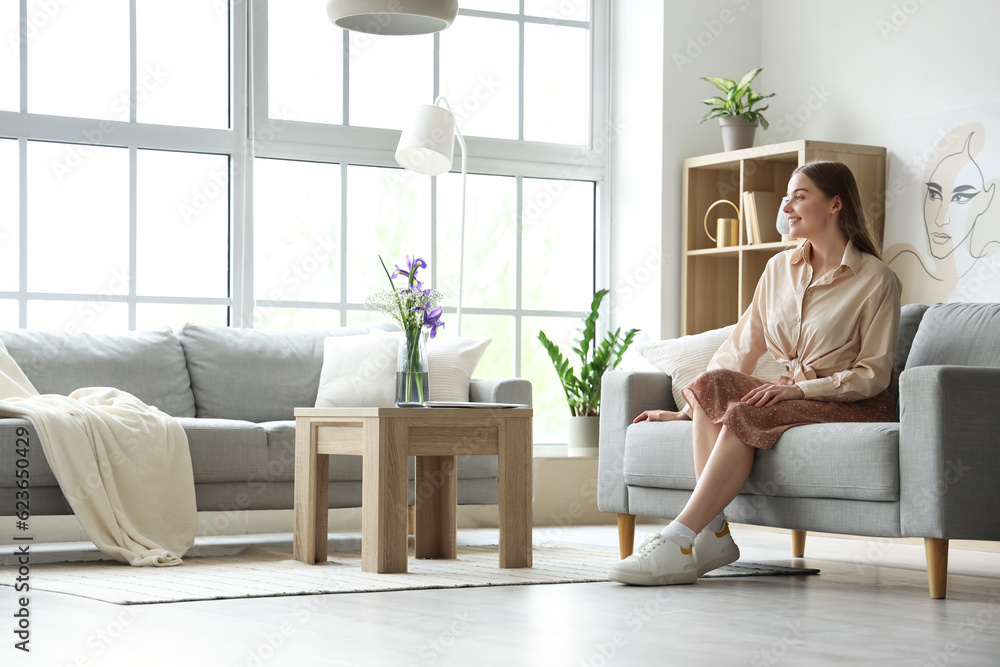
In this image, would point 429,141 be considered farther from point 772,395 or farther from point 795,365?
point 772,395

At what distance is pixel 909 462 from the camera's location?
8.80 feet

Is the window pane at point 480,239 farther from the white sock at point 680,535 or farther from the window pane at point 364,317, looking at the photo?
the white sock at point 680,535

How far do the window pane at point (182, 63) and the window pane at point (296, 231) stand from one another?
34cm

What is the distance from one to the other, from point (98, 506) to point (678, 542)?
1620 millimetres

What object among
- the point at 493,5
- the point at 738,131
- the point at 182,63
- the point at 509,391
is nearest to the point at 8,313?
the point at 182,63

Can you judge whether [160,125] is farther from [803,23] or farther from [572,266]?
[803,23]

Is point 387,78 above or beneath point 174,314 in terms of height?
above

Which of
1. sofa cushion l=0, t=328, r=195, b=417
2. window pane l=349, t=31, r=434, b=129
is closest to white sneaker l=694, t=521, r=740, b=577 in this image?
sofa cushion l=0, t=328, r=195, b=417

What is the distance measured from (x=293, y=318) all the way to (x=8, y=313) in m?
1.14

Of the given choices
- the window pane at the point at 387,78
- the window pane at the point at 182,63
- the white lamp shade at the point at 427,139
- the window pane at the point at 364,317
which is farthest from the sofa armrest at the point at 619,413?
the window pane at the point at 182,63

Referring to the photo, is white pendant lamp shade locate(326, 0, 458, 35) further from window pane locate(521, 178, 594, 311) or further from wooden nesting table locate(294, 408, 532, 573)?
window pane locate(521, 178, 594, 311)

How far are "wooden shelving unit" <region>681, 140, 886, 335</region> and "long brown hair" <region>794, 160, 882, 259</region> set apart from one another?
1917 millimetres

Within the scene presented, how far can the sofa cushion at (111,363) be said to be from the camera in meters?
4.02

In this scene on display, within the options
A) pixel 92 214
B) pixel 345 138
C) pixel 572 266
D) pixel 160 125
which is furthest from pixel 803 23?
pixel 92 214
